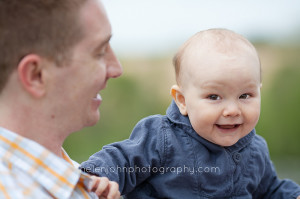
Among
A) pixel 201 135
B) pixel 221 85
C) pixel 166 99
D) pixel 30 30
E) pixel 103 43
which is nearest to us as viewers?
pixel 30 30

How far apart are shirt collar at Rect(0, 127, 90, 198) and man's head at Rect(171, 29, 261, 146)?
67 centimetres

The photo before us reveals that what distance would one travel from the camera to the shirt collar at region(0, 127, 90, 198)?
146 cm

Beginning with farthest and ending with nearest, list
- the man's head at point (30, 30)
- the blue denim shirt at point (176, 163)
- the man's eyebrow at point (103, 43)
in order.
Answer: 1. the blue denim shirt at point (176, 163)
2. the man's eyebrow at point (103, 43)
3. the man's head at point (30, 30)

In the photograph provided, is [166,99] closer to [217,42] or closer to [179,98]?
[179,98]

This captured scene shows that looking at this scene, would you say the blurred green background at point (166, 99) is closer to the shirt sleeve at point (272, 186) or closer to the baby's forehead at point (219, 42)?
the shirt sleeve at point (272, 186)

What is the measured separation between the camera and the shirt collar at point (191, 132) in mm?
2059

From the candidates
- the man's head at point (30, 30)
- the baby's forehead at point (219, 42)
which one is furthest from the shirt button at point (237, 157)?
the man's head at point (30, 30)

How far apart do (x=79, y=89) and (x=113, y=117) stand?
364cm

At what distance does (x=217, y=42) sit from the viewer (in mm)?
2012

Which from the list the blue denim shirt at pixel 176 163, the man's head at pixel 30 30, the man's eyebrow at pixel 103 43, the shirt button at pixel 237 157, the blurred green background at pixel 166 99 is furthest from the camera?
the blurred green background at pixel 166 99

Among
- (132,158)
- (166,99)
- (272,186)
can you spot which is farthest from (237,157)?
(166,99)

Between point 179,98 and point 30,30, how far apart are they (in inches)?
34.7

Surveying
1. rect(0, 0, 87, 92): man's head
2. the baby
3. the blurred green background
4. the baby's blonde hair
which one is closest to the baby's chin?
the baby

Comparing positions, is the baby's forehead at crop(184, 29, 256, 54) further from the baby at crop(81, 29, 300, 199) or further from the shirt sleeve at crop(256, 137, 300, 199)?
the shirt sleeve at crop(256, 137, 300, 199)
